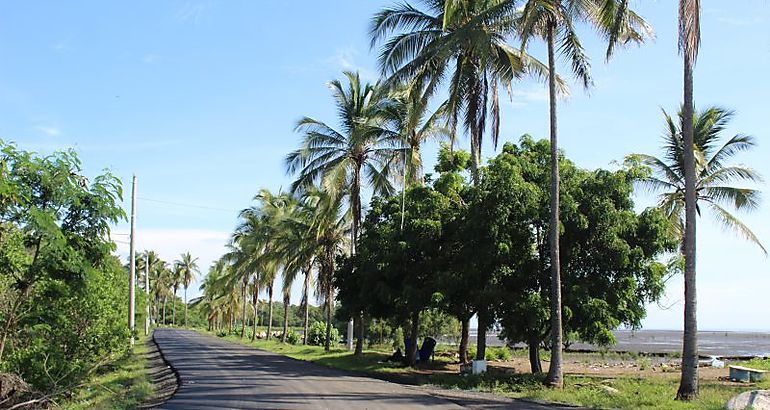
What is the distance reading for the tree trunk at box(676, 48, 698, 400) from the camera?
52.5ft

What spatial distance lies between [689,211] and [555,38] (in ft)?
21.1

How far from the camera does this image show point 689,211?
54.7 ft

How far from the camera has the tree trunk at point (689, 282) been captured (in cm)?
1600

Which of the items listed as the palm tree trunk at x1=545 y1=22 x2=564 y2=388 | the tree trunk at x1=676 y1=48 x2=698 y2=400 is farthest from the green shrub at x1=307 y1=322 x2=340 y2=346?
the tree trunk at x1=676 y1=48 x2=698 y2=400

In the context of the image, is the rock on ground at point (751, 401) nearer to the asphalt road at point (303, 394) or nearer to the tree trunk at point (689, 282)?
the tree trunk at point (689, 282)

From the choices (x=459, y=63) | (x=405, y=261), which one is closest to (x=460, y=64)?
(x=459, y=63)

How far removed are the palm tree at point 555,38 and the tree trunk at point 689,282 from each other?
98.8 inches

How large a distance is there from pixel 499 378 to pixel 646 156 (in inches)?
481

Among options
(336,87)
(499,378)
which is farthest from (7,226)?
(336,87)

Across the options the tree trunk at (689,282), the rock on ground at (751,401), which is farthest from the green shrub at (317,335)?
the rock on ground at (751,401)

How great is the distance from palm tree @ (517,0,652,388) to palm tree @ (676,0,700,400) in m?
2.11

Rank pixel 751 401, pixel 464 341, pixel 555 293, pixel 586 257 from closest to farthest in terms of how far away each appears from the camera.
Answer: pixel 751 401 → pixel 555 293 → pixel 586 257 → pixel 464 341

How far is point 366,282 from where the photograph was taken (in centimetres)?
2794

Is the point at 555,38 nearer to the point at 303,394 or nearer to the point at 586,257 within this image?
the point at 586,257
